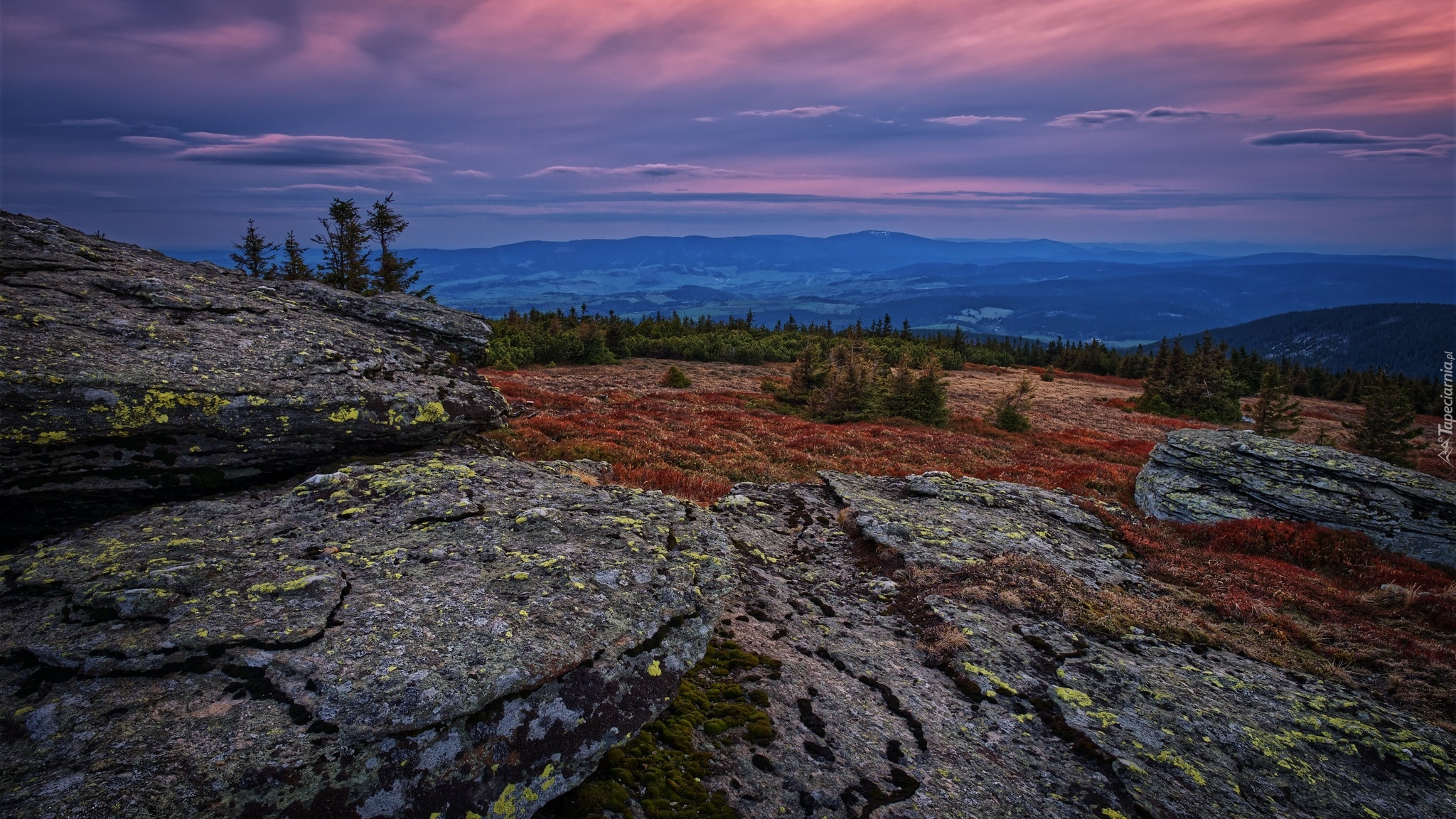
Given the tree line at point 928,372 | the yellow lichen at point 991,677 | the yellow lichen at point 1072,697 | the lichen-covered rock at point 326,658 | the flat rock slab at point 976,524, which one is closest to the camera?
the lichen-covered rock at point 326,658

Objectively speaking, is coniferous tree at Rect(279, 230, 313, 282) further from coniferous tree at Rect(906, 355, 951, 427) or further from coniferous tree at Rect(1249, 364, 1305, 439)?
coniferous tree at Rect(1249, 364, 1305, 439)

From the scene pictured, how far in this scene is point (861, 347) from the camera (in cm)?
4628

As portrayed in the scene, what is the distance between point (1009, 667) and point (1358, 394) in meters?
115

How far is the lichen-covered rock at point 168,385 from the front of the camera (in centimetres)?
659

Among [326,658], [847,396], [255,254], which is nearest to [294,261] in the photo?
[255,254]

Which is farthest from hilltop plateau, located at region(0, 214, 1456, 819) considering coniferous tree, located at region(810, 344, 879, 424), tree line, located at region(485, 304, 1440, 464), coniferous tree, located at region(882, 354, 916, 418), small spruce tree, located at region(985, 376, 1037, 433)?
small spruce tree, located at region(985, 376, 1037, 433)

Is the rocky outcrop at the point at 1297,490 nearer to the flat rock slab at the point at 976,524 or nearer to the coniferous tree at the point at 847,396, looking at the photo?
the flat rock slab at the point at 976,524

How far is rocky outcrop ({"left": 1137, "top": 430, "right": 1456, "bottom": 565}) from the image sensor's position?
14.9 metres

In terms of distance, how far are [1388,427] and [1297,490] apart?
24.3 m

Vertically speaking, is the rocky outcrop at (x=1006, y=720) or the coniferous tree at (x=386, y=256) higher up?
the coniferous tree at (x=386, y=256)

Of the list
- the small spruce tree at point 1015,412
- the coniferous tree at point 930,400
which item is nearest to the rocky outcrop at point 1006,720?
the coniferous tree at point 930,400

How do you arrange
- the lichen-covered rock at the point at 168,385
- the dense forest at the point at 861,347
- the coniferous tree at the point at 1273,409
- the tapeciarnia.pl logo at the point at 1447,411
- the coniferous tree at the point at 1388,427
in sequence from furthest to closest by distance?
1. the dense forest at the point at 861,347
2. the coniferous tree at the point at 1273,409
3. the coniferous tree at the point at 1388,427
4. the tapeciarnia.pl logo at the point at 1447,411
5. the lichen-covered rock at the point at 168,385

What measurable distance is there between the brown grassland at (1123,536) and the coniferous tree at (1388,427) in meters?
6.18

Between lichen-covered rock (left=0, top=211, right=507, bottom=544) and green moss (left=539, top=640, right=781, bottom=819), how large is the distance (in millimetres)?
6500
